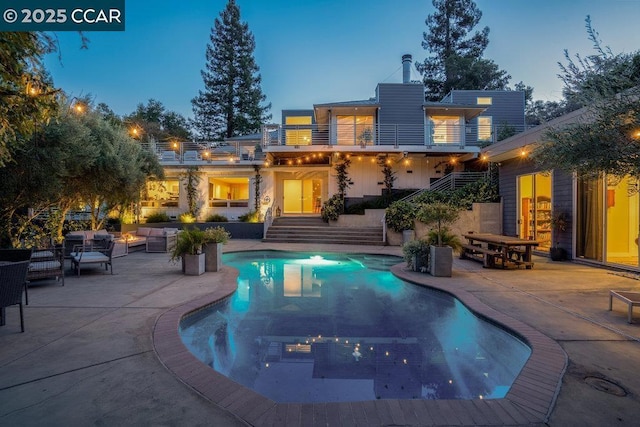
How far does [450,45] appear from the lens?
108ft

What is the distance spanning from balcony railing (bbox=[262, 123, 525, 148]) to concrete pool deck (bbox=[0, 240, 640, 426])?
1241 cm

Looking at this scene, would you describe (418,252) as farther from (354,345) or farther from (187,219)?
(187,219)

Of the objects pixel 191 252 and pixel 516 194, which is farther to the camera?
pixel 516 194

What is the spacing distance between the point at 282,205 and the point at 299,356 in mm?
16631

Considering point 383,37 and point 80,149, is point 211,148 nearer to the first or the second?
point 80,149

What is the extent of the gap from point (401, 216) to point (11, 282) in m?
12.5

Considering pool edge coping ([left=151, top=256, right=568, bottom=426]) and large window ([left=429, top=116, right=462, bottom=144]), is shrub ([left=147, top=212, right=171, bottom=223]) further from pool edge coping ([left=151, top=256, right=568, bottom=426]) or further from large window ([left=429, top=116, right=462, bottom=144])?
pool edge coping ([left=151, top=256, right=568, bottom=426])

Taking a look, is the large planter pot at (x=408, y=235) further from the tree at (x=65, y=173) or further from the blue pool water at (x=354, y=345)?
the tree at (x=65, y=173)

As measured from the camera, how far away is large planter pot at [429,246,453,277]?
23.7 feet

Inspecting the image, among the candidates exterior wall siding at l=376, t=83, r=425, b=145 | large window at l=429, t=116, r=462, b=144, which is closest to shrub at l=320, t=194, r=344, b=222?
exterior wall siding at l=376, t=83, r=425, b=145

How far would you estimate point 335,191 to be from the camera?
18.6 metres

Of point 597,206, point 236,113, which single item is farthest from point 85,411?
point 236,113

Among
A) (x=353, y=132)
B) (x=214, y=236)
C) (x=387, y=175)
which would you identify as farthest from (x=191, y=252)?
(x=387, y=175)

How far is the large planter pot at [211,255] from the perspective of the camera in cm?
779
